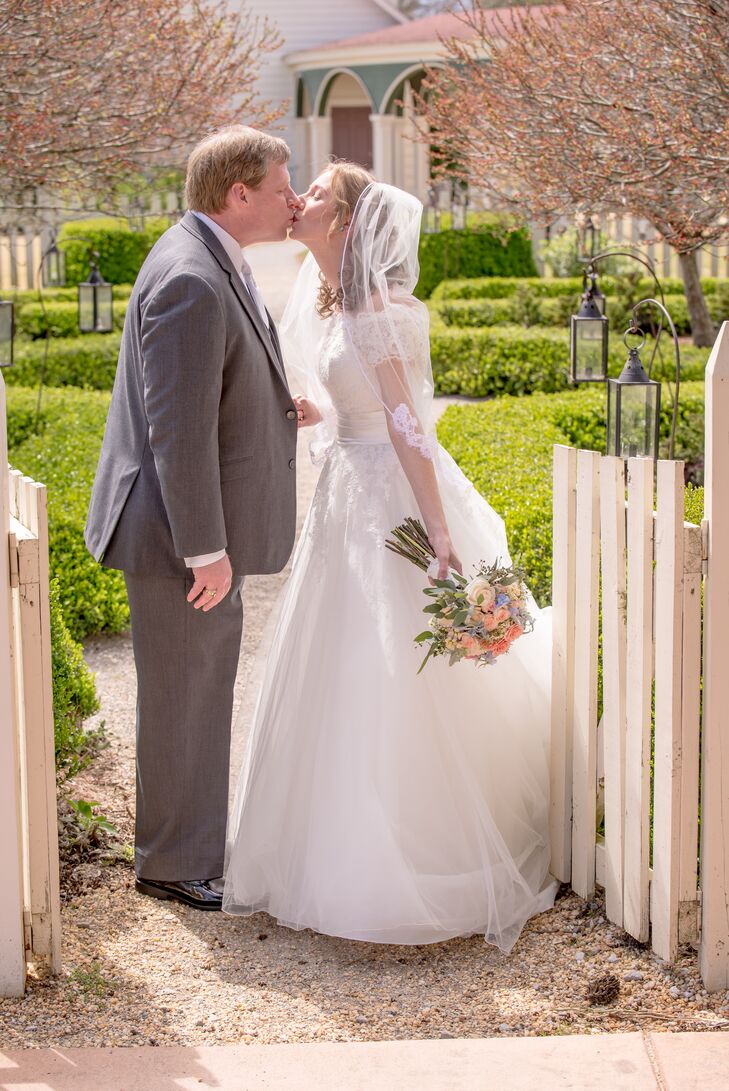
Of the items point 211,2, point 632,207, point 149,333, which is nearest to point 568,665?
point 149,333

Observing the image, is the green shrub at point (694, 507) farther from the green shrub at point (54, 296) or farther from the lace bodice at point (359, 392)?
the green shrub at point (54, 296)

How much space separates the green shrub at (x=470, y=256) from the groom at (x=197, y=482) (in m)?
13.8

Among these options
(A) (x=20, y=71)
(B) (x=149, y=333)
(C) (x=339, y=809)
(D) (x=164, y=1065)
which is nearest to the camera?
(D) (x=164, y=1065)

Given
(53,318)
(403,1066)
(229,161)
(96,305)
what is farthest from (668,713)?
(53,318)

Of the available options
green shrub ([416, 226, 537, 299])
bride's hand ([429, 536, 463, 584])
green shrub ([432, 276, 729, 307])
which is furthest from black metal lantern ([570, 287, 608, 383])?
green shrub ([416, 226, 537, 299])

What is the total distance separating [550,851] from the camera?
11.8 ft

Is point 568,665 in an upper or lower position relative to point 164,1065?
upper

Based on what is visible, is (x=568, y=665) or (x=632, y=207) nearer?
(x=568, y=665)

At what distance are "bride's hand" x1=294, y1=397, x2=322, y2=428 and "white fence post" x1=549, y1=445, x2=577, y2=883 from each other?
2.79ft

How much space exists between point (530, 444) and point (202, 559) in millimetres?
3582

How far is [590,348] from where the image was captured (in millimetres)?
6090

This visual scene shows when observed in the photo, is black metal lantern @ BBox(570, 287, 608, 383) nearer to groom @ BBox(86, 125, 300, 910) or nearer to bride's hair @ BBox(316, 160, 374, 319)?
bride's hair @ BBox(316, 160, 374, 319)

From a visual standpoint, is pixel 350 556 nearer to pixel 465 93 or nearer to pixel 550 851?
pixel 550 851

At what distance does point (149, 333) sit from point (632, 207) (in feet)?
12.9
